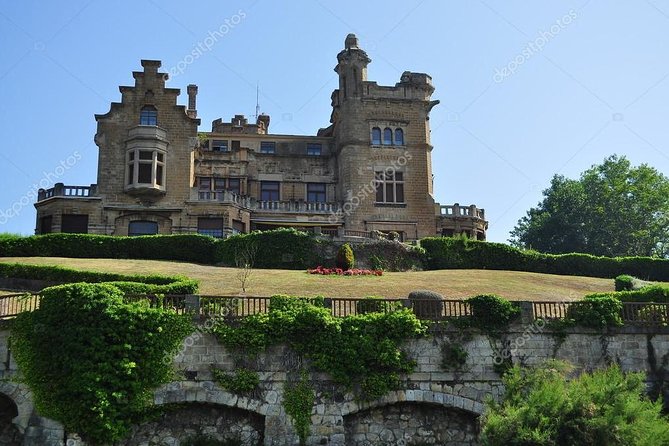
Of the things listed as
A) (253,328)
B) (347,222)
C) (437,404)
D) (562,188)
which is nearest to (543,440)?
(437,404)

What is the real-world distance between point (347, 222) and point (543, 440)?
30256mm

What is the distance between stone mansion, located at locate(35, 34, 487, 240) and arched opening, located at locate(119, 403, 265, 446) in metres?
21.0

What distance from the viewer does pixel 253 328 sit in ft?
67.9

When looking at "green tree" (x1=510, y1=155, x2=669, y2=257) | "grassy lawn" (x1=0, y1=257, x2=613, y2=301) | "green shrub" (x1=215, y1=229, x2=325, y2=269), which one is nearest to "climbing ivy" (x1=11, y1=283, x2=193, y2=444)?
"grassy lawn" (x1=0, y1=257, x2=613, y2=301)

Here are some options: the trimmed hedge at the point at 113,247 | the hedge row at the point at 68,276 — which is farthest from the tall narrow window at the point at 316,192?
the hedge row at the point at 68,276

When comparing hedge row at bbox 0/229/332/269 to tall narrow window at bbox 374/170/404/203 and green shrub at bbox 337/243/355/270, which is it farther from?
tall narrow window at bbox 374/170/404/203

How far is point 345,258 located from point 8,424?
724 inches

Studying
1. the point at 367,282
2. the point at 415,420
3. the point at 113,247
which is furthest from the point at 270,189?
the point at 415,420

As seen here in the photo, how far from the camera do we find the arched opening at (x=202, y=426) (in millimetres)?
20000

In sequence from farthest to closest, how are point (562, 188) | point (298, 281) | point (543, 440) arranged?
point (562, 188) < point (298, 281) < point (543, 440)

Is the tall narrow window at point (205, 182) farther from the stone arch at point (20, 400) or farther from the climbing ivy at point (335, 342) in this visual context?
the stone arch at point (20, 400)

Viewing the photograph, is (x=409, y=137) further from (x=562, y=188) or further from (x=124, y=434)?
(x=124, y=434)

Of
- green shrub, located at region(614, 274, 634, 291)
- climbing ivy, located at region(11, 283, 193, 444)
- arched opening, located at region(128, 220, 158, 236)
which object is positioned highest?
arched opening, located at region(128, 220, 158, 236)

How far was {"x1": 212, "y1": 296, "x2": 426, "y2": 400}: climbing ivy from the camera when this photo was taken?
20453 millimetres
